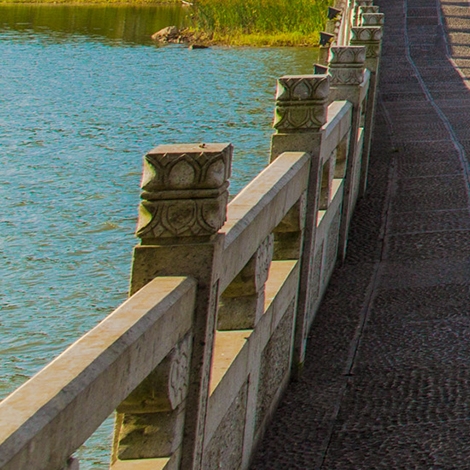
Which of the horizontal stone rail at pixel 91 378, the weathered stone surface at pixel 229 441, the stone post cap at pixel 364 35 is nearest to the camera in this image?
the horizontal stone rail at pixel 91 378

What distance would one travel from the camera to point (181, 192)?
10.2 ft

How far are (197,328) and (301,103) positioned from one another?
7.30ft

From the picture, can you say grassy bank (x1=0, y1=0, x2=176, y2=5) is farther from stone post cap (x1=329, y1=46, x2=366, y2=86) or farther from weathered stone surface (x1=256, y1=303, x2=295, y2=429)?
weathered stone surface (x1=256, y1=303, x2=295, y2=429)

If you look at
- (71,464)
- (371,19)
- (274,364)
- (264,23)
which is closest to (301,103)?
(274,364)

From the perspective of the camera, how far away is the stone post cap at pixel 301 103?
5285 mm

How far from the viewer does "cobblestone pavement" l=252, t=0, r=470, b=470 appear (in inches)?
178

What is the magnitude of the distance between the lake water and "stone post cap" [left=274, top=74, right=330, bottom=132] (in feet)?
7.34

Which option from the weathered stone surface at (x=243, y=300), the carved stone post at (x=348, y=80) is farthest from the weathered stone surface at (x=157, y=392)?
the carved stone post at (x=348, y=80)

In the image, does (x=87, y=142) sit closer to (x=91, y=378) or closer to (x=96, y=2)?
(x=91, y=378)

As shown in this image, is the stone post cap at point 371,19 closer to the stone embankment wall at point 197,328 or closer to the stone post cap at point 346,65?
the stone post cap at point 346,65

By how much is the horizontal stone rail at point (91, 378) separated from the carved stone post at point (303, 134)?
222cm

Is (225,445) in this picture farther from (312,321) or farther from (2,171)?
(2,171)

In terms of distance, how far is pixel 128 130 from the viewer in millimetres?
21453

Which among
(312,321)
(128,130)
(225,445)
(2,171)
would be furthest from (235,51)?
(225,445)
